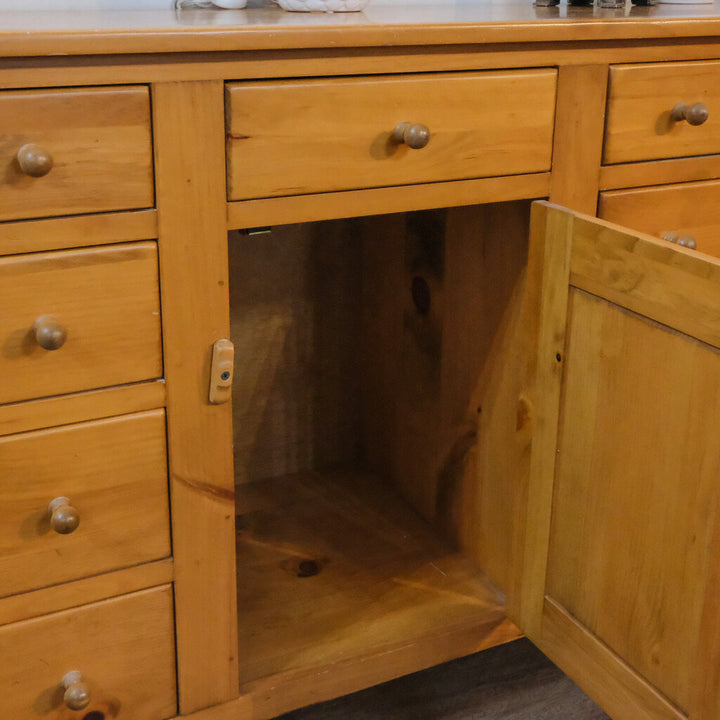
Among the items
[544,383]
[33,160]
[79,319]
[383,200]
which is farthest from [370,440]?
[33,160]

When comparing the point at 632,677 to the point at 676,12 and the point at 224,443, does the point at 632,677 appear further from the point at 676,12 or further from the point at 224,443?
the point at 676,12

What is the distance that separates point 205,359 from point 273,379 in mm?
663

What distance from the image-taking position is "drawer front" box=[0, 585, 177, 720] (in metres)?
0.94

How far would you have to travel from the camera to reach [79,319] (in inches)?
34.2

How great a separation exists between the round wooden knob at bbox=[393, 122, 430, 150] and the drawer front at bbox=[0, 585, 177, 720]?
1.71ft

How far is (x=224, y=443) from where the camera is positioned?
3.21 feet

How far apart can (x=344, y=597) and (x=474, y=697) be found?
248 millimetres

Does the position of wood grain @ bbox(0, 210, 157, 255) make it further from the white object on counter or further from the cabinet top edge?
the white object on counter

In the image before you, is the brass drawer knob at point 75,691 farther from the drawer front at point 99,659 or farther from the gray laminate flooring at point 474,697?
the gray laminate flooring at point 474,697

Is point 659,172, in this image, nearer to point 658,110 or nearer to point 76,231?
point 658,110

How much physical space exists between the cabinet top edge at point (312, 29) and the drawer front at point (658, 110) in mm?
39

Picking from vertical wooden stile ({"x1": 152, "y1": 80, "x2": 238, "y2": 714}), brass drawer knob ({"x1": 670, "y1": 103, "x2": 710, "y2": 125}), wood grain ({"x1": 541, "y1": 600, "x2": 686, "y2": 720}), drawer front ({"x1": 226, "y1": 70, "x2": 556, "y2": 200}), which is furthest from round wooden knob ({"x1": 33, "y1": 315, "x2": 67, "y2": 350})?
brass drawer knob ({"x1": 670, "y1": 103, "x2": 710, "y2": 125})

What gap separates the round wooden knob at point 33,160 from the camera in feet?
2.59

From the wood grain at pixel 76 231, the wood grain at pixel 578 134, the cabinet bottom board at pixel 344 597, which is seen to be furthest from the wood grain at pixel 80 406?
the wood grain at pixel 578 134
